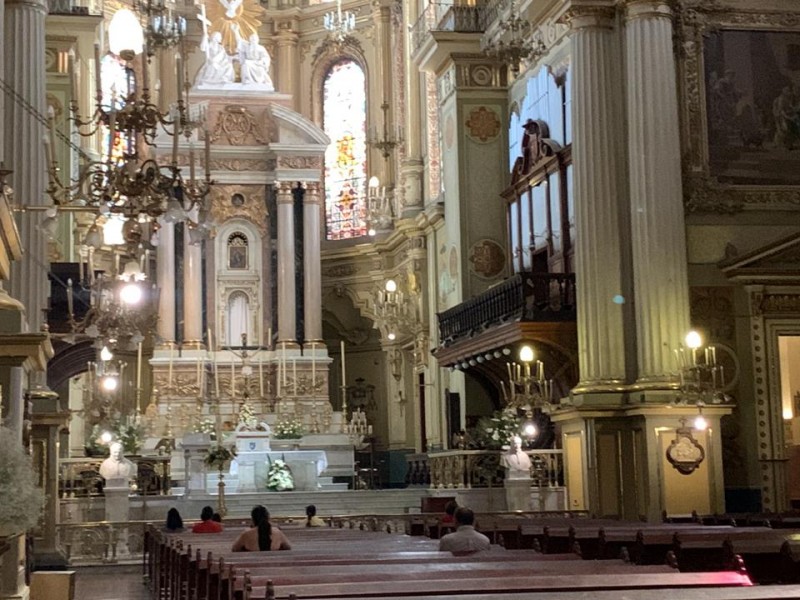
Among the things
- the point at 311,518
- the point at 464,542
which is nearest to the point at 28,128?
the point at 311,518

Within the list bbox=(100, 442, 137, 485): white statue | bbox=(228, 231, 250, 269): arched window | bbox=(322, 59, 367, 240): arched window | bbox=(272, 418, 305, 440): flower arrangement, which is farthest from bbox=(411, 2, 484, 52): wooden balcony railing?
bbox=(100, 442, 137, 485): white statue

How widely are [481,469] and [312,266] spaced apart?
39.6 ft

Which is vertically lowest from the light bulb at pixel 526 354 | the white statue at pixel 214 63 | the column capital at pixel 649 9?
the light bulb at pixel 526 354

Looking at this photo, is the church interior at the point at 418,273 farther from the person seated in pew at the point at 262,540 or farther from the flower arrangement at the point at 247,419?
the person seated in pew at the point at 262,540

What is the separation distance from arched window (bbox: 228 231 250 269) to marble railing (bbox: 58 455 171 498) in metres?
9.05

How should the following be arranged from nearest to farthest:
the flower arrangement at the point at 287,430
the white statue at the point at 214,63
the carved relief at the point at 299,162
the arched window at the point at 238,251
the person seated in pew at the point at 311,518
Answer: the person seated in pew at the point at 311,518 → the flower arrangement at the point at 287,430 → the carved relief at the point at 299,162 → the arched window at the point at 238,251 → the white statue at the point at 214,63

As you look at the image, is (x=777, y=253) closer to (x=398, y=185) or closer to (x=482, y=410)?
(x=482, y=410)

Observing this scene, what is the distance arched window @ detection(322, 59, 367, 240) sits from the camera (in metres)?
37.5

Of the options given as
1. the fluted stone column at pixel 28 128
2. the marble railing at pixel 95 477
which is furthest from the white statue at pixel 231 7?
the fluted stone column at pixel 28 128

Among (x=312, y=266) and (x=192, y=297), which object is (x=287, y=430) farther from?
(x=312, y=266)

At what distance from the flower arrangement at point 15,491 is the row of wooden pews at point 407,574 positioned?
120 centimetres

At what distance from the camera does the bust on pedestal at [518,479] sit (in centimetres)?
2061

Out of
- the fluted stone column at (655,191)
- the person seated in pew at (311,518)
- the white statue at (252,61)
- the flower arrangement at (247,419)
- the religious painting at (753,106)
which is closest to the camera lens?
the person seated in pew at (311,518)

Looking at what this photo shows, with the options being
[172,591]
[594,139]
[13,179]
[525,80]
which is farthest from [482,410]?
[172,591]
